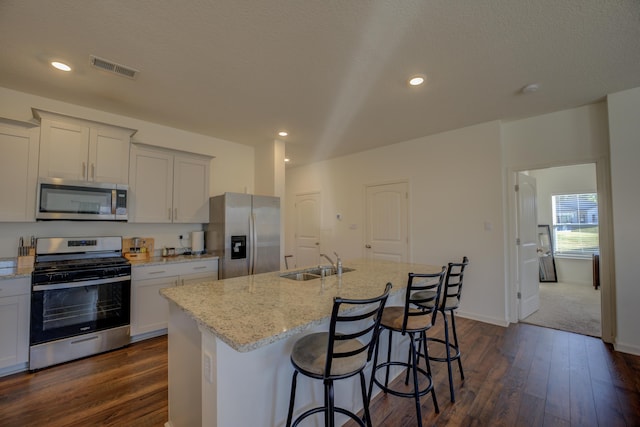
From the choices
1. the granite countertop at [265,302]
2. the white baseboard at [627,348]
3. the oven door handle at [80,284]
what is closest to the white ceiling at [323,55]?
the granite countertop at [265,302]

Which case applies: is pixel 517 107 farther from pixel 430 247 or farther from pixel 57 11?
pixel 57 11

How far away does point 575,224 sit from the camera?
574cm

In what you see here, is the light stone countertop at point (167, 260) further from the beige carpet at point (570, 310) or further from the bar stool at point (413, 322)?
the beige carpet at point (570, 310)

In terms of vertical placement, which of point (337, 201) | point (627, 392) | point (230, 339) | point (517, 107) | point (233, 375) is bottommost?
A: point (627, 392)

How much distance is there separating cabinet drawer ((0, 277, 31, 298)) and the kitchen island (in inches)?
66.4

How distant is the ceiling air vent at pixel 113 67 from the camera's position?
2248 mm

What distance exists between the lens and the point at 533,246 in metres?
3.98

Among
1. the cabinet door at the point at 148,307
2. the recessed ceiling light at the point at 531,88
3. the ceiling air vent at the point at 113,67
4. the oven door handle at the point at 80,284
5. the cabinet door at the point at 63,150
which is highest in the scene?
the ceiling air vent at the point at 113,67

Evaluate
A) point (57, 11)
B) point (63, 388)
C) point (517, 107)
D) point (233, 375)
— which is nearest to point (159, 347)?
point (63, 388)

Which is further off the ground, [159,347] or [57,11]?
[57,11]

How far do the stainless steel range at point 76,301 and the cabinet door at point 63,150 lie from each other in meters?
0.70

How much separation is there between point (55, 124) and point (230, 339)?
321cm

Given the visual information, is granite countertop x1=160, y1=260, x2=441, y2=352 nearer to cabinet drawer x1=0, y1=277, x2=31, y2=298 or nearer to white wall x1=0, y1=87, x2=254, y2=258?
cabinet drawer x1=0, y1=277, x2=31, y2=298

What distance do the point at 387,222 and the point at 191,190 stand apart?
3079 mm
